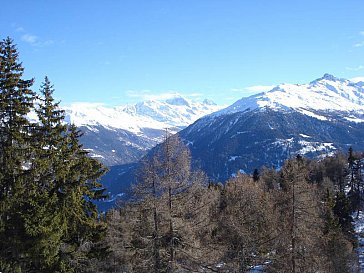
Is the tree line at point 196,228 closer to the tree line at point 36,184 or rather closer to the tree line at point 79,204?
the tree line at point 79,204

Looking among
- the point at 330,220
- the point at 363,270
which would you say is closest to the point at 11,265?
the point at 330,220

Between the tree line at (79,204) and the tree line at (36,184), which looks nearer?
the tree line at (79,204)

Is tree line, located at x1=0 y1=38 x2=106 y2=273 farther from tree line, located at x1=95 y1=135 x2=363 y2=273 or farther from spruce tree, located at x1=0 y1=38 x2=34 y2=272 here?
tree line, located at x1=95 y1=135 x2=363 y2=273

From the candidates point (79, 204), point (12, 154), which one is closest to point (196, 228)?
point (79, 204)

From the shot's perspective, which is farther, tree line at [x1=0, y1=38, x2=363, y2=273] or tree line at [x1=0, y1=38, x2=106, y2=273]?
tree line at [x1=0, y1=38, x2=106, y2=273]

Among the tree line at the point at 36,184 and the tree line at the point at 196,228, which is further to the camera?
the tree line at the point at 36,184

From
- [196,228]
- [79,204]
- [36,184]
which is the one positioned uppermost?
[36,184]

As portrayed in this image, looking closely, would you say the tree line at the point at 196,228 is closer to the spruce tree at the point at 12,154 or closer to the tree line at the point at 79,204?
the tree line at the point at 79,204

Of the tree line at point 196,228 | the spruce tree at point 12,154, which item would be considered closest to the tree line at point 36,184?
the spruce tree at point 12,154

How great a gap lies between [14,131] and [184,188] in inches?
447

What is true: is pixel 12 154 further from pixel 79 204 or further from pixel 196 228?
pixel 196 228

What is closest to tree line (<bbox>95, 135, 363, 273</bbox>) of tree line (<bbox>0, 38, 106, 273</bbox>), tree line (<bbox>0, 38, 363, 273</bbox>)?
tree line (<bbox>0, 38, 363, 273</bbox>)

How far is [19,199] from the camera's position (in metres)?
24.3

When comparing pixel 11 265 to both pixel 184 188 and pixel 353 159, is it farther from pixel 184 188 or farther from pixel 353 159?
pixel 353 159
